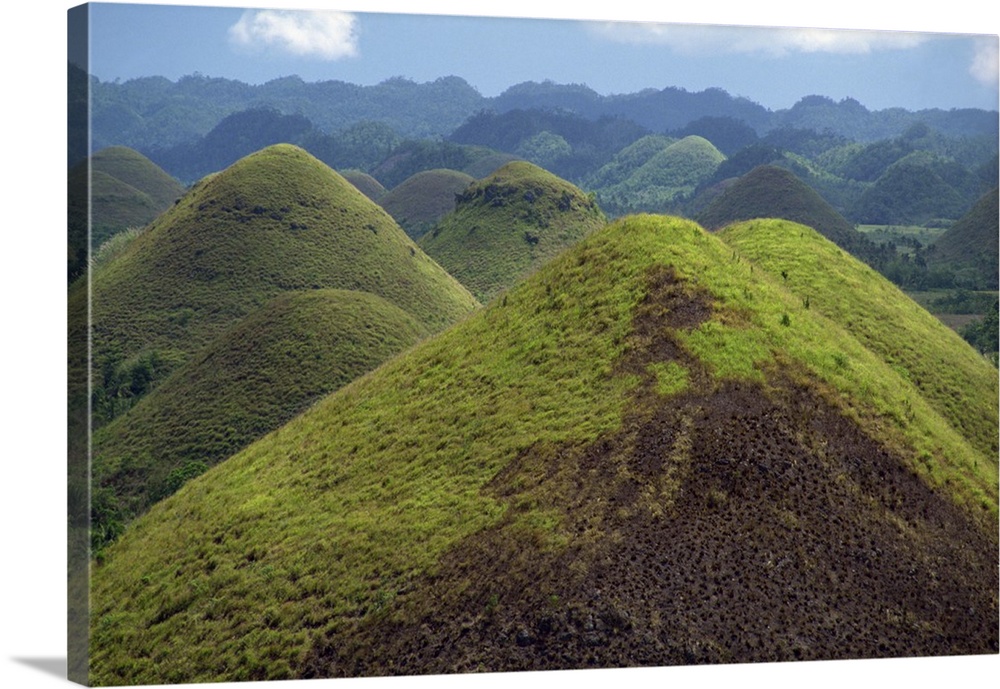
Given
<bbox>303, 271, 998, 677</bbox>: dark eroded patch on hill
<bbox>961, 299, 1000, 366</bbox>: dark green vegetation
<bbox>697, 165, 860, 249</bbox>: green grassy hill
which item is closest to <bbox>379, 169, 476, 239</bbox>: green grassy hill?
<bbox>697, 165, 860, 249</bbox>: green grassy hill

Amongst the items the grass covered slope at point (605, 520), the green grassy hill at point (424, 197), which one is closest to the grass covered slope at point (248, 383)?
the grass covered slope at point (605, 520)

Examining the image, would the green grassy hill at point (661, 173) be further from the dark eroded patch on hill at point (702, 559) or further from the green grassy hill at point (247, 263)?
the dark eroded patch on hill at point (702, 559)

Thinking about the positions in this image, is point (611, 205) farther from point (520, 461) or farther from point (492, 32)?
point (520, 461)

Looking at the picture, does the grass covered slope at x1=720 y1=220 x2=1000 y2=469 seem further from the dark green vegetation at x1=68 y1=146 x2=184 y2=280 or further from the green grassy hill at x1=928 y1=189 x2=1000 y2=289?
the dark green vegetation at x1=68 y1=146 x2=184 y2=280

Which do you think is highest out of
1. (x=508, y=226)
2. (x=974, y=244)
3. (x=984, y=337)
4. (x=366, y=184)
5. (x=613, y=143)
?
(x=613, y=143)

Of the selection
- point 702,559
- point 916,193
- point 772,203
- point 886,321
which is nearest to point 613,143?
point 772,203

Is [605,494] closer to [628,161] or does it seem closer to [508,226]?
[508,226]
